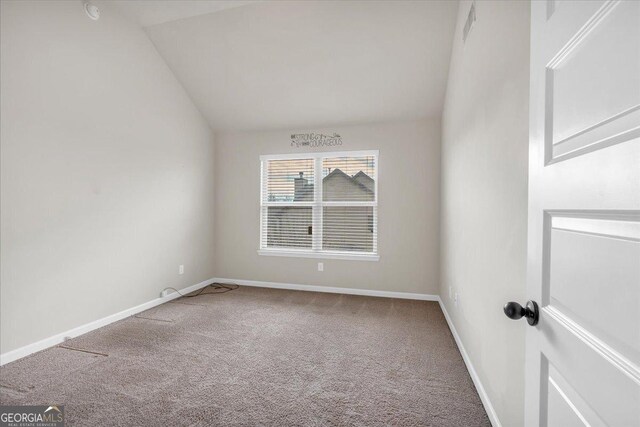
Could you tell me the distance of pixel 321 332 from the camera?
3.04 meters

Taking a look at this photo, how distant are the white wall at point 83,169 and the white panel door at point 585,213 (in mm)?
3364

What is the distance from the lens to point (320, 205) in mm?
4566

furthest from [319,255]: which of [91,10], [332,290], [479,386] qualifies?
[91,10]

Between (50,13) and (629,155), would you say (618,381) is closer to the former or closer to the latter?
(629,155)

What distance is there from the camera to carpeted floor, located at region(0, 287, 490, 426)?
181cm

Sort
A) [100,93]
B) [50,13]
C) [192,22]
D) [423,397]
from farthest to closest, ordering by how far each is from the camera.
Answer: [192,22] < [100,93] < [50,13] < [423,397]

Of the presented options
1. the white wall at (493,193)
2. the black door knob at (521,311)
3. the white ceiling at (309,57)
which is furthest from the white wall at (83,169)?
the white wall at (493,193)

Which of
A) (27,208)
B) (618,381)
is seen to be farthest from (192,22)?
(618,381)

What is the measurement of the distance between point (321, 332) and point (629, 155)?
113 inches

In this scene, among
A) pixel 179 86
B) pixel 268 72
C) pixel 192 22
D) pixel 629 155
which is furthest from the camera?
pixel 179 86

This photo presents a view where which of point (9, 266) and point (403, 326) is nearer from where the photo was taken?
point (9, 266)

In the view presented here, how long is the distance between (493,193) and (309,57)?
Answer: 268cm

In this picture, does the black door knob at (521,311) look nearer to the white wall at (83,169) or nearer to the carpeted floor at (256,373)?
the carpeted floor at (256,373)

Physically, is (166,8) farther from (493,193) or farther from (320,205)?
(493,193)
